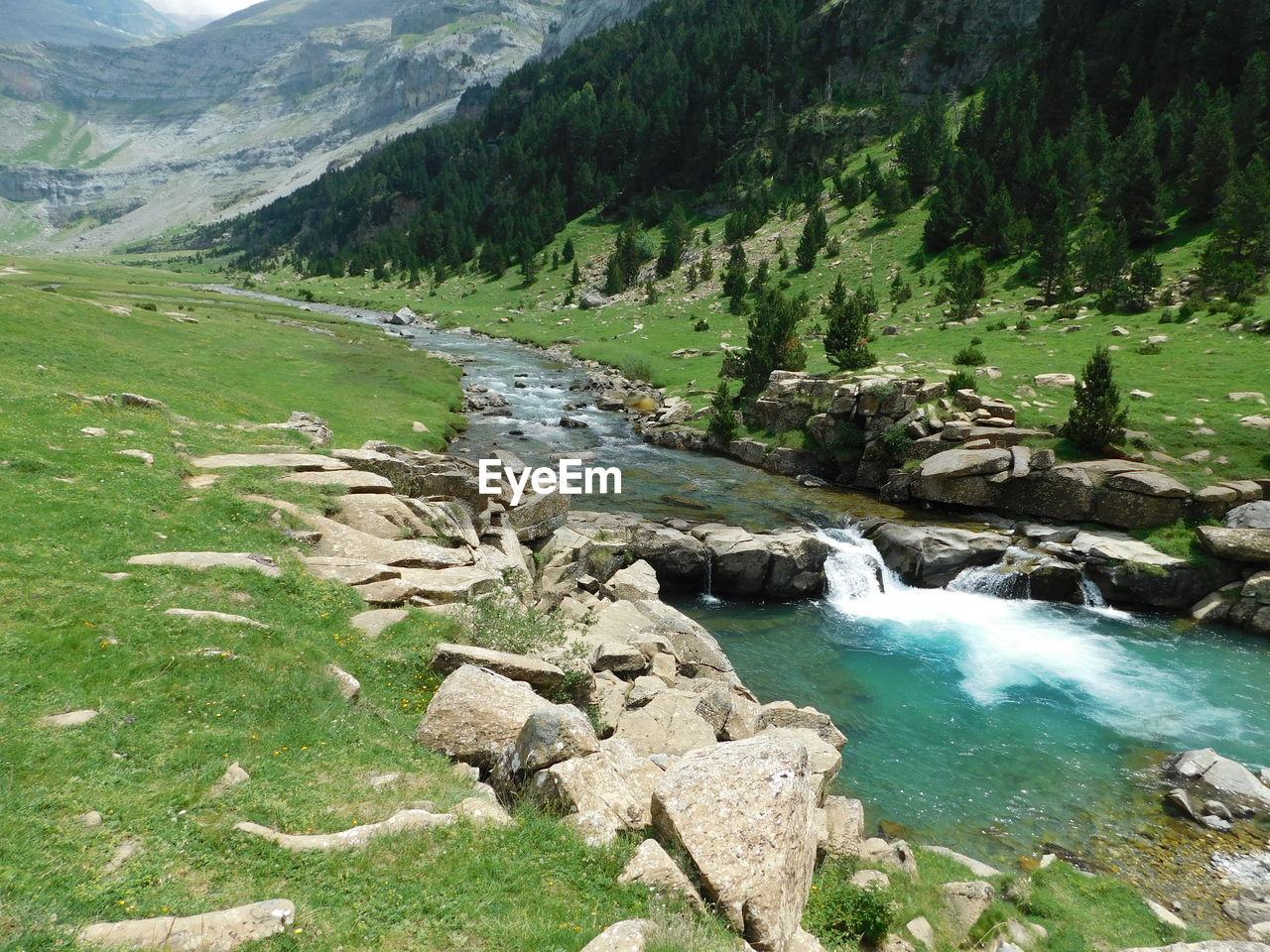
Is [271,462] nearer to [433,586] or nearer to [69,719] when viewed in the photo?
[433,586]

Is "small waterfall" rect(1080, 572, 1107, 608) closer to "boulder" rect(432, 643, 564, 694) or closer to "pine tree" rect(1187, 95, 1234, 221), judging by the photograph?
"boulder" rect(432, 643, 564, 694)

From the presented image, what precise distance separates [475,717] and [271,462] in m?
14.2

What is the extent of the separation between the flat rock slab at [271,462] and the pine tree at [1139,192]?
65745mm

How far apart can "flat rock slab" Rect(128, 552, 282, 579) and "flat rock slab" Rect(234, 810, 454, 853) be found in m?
7.21

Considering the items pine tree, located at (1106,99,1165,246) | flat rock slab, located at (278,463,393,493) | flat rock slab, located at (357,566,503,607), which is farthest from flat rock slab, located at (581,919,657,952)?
pine tree, located at (1106,99,1165,246)

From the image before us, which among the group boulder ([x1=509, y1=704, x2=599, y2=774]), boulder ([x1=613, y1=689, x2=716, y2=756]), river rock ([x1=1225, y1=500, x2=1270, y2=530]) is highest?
boulder ([x1=509, y1=704, x2=599, y2=774])

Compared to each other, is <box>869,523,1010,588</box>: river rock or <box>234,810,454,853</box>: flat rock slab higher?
<box>234,810,454,853</box>: flat rock slab

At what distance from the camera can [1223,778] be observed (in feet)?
49.1

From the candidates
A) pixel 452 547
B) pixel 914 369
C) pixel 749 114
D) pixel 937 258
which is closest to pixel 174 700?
pixel 452 547

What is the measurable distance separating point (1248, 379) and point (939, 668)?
26.6m

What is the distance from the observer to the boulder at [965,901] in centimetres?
1002

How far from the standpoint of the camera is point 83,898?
572 centimetres

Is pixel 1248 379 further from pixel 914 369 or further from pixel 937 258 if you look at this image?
pixel 937 258

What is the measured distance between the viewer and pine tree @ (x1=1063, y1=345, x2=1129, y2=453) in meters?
29.5
